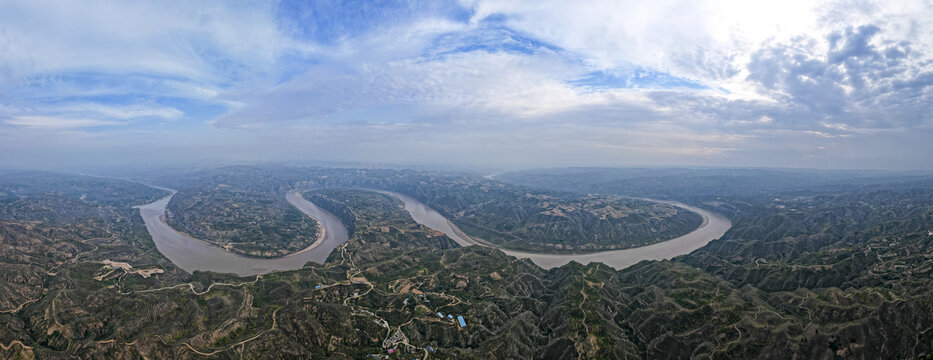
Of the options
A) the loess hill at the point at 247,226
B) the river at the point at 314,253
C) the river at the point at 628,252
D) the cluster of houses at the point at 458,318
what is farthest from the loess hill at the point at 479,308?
the loess hill at the point at 247,226

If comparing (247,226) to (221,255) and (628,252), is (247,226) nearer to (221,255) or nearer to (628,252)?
(221,255)

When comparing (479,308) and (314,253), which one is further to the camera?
(314,253)

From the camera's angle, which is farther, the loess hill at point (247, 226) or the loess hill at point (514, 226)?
the loess hill at point (514, 226)

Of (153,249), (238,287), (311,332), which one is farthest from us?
(153,249)

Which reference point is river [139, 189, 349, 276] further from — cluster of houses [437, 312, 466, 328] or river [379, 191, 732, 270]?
cluster of houses [437, 312, 466, 328]

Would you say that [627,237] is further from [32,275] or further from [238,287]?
[32,275]

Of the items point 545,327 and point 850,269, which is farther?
point 850,269

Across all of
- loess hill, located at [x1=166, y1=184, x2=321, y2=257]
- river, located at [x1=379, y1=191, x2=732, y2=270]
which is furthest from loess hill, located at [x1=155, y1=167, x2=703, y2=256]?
river, located at [x1=379, y1=191, x2=732, y2=270]

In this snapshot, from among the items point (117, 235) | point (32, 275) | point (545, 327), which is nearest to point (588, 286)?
point (545, 327)

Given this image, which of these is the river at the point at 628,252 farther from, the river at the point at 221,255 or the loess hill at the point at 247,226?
the loess hill at the point at 247,226

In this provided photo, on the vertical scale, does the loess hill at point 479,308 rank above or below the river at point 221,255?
above

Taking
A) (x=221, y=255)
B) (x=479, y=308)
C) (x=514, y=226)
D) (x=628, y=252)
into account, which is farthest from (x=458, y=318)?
(x=514, y=226)
